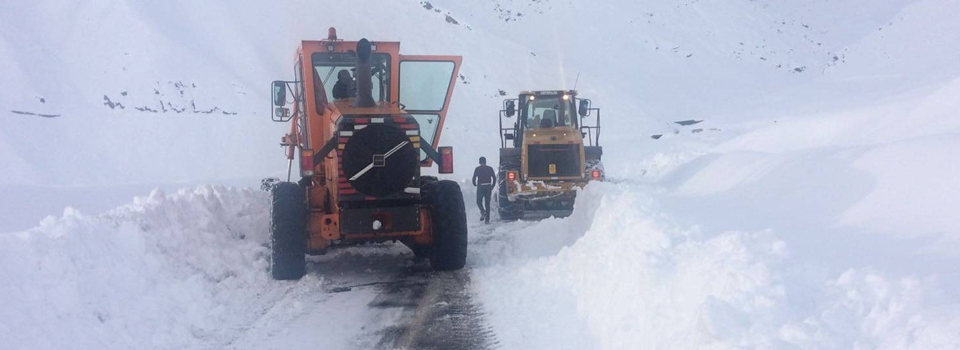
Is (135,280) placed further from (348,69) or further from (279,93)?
(348,69)

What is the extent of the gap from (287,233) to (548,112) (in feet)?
33.2

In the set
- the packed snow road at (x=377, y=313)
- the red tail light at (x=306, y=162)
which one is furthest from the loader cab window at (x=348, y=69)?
the packed snow road at (x=377, y=313)

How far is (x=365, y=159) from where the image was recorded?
9.41 meters

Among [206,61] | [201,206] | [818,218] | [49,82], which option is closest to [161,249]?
[201,206]

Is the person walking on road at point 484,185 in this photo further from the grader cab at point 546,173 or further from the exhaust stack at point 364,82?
the exhaust stack at point 364,82

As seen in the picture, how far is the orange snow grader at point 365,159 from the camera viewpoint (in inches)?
371

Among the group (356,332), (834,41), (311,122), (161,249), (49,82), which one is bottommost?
(356,332)

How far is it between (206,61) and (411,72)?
22943 millimetres

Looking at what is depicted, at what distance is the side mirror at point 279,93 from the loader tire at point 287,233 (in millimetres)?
1611

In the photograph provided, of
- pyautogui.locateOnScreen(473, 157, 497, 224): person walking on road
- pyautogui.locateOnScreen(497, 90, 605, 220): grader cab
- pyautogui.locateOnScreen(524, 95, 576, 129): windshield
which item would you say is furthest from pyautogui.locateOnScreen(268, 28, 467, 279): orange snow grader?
pyautogui.locateOnScreen(524, 95, 576, 129): windshield

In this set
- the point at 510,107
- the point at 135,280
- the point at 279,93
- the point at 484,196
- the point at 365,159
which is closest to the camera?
the point at 135,280

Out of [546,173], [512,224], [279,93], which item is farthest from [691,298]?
[546,173]

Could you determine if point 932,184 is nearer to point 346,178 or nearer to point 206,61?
point 346,178

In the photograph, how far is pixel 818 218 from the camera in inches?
357
